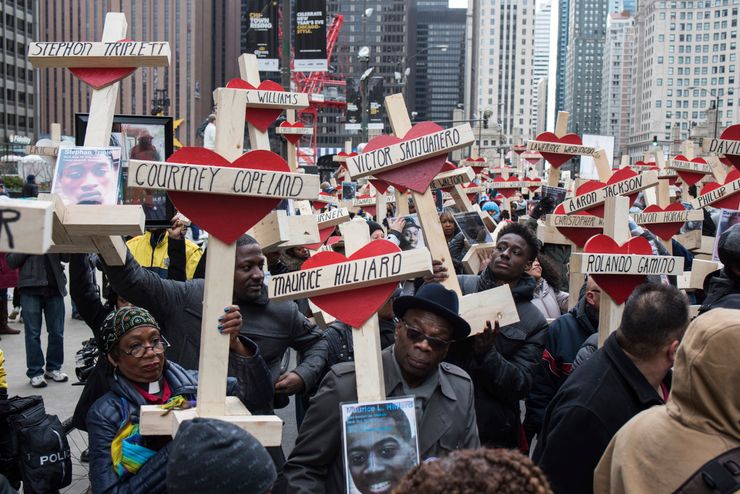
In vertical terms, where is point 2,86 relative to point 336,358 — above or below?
above

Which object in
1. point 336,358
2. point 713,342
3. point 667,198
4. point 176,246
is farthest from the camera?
point 667,198

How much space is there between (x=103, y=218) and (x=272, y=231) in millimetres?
1706

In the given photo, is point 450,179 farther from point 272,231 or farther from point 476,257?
point 272,231

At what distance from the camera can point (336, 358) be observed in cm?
473

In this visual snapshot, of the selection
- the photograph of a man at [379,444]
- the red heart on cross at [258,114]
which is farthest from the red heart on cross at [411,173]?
the red heart on cross at [258,114]

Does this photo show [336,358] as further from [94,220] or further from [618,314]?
[94,220]

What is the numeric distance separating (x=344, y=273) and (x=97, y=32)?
547ft

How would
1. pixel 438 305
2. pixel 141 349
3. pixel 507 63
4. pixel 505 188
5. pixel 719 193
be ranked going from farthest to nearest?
pixel 507 63 < pixel 505 188 < pixel 719 193 < pixel 141 349 < pixel 438 305

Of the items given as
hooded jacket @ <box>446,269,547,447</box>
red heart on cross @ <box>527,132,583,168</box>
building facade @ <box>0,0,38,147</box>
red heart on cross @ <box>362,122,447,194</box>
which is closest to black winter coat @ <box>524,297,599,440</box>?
hooded jacket @ <box>446,269,547,447</box>

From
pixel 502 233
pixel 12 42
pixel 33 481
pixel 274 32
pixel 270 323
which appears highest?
pixel 12 42

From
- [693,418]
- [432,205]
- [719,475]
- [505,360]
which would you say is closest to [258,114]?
[432,205]

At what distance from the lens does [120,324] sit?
3.64 m

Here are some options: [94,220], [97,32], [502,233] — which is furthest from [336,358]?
[97,32]

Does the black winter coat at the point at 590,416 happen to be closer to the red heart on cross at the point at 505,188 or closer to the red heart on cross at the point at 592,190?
the red heart on cross at the point at 592,190
